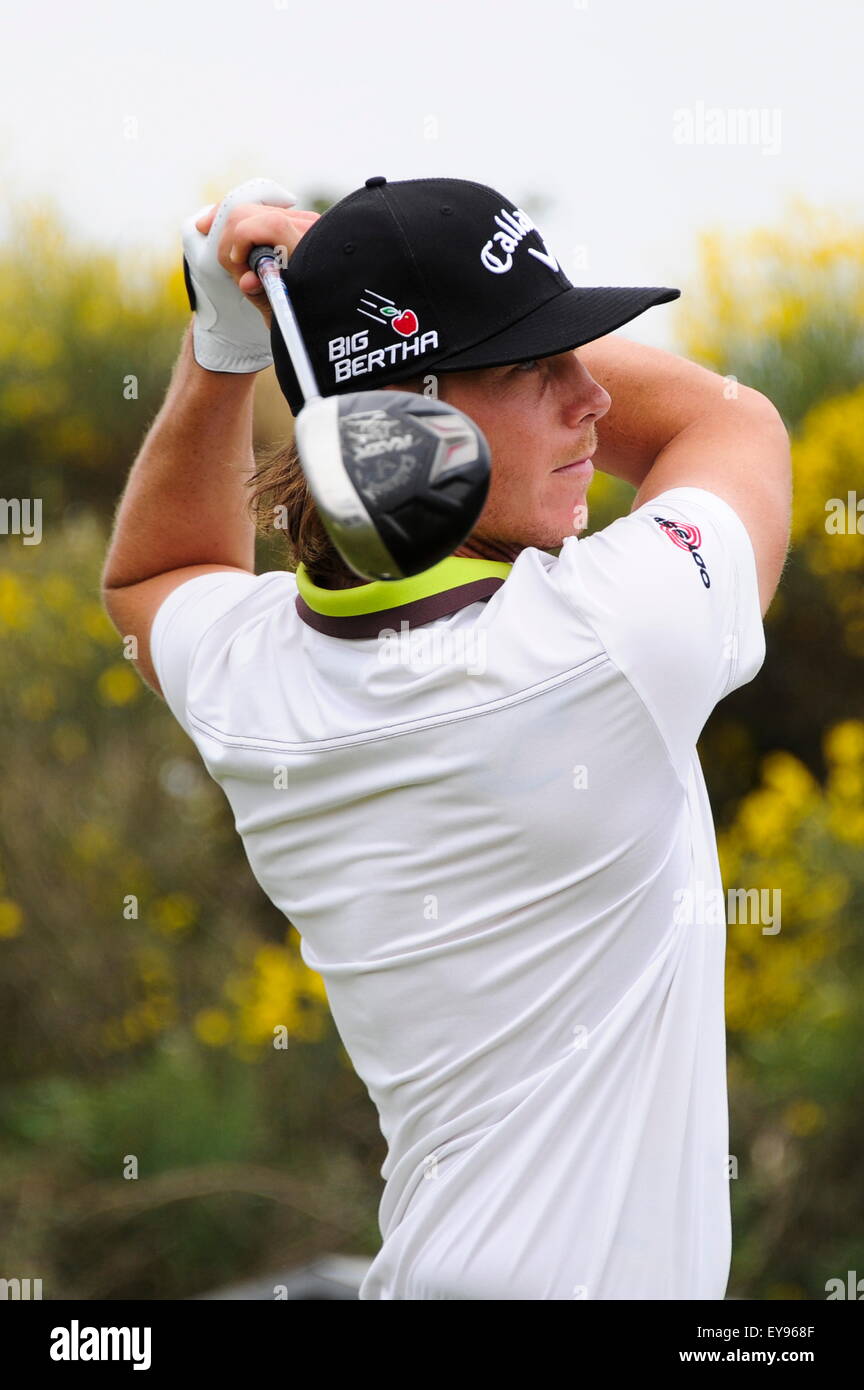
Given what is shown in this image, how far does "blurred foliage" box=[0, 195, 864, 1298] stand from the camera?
10.9 feet

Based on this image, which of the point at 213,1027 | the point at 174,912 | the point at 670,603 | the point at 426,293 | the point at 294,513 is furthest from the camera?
the point at 174,912

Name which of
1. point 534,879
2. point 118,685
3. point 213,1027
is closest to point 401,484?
point 534,879

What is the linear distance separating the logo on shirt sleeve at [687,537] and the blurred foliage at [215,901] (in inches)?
85.8

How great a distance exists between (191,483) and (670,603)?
2.06ft

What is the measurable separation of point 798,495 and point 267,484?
7.70 feet

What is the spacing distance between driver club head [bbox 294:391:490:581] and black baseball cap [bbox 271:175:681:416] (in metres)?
0.21

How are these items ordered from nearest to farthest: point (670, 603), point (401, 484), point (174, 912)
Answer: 1. point (401, 484)
2. point (670, 603)
3. point (174, 912)

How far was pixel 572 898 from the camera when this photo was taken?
1.19 meters

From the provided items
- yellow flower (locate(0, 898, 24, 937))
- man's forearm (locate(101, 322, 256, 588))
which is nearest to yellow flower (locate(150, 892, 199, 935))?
yellow flower (locate(0, 898, 24, 937))

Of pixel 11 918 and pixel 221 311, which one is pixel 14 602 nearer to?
pixel 11 918

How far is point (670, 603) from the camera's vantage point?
114 centimetres

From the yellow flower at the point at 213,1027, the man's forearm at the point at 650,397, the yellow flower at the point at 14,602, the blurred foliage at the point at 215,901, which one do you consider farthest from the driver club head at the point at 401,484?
the yellow flower at the point at 14,602

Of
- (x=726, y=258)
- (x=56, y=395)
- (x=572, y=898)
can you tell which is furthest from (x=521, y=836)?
(x=56, y=395)

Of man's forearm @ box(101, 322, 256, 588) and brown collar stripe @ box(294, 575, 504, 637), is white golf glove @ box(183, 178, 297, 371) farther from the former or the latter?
brown collar stripe @ box(294, 575, 504, 637)
